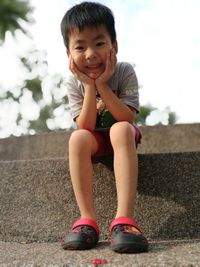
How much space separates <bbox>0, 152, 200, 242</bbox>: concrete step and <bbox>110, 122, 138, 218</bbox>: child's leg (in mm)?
264

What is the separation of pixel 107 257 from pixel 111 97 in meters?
0.68

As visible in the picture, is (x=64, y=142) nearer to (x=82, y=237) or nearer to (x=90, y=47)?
(x=90, y=47)

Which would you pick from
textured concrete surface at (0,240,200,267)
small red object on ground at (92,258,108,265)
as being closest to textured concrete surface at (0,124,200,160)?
textured concrete surface at (0,240,200,267)

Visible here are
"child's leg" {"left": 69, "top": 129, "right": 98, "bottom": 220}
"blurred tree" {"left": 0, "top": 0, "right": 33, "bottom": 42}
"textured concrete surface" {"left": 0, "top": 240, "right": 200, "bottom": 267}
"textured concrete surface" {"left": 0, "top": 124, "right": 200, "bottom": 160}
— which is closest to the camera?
"textured concrete surface" {"left": 0, "top": 240, "right": 200, "bottom": 267}

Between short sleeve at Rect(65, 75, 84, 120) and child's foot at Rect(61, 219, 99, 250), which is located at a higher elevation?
short sleeve at Rect(65, 75, 84, 120)

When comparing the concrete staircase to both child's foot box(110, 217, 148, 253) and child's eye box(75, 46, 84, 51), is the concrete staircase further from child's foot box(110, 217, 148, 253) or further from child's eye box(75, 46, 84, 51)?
child's eye box(75, 46, 84, 51)

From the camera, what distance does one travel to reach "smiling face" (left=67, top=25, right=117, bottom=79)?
1825mm

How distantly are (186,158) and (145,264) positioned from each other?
29.3 inches

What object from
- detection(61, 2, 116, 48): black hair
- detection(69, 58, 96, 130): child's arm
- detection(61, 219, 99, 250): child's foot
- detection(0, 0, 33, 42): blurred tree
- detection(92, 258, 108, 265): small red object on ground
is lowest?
detection(61, 219, 99, 250): child's foot

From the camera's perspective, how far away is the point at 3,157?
15.4 ft

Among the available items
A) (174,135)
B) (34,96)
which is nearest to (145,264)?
(174,135)

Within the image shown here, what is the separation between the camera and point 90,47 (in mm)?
1830

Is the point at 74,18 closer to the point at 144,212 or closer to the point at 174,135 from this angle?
the point at 144,212

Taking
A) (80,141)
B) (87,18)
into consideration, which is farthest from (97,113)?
(87,18)
